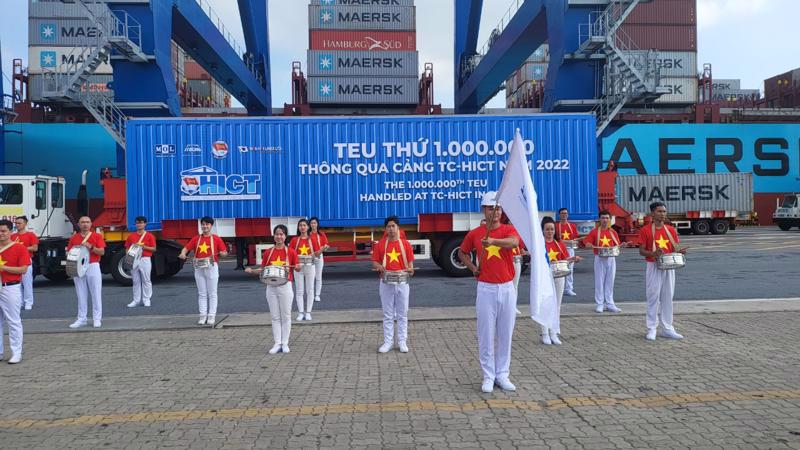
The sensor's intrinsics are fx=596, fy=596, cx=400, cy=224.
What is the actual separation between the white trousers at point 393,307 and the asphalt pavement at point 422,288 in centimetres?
307

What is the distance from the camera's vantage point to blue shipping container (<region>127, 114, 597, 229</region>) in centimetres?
1445

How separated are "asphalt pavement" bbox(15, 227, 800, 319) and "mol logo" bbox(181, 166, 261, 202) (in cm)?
217

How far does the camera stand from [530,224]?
5.33 meters

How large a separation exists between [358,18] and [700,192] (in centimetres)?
2422

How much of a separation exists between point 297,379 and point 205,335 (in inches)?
118

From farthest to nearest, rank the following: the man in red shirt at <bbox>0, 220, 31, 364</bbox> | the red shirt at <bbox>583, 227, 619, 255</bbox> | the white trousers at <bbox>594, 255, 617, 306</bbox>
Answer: the red shirt at <bbox>583, 227, 619, 255</bbox> → the white trousers at <bbox>594, 255, 617, 306</bbox> → the man in red shirt at <bbox>0, 220, 31, 364</bbox>

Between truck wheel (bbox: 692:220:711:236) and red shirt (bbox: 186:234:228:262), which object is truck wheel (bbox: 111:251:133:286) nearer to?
red shirt (bbox: 186:234:228:262)

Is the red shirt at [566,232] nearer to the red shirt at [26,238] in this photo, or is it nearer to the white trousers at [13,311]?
the white trousers at [13,311]

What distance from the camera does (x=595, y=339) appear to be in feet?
25.8

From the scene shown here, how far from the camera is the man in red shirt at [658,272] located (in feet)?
24.8

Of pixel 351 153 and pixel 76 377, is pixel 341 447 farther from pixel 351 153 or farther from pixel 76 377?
pixel 351 153

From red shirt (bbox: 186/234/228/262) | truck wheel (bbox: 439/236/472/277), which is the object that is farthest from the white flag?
truck wheel (bbox: 439/236/472/277)

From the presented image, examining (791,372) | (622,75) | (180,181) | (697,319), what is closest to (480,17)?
(622,75)

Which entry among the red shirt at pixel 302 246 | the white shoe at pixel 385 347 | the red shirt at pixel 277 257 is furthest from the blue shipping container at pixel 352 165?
the white shoe at pixel 385 347
